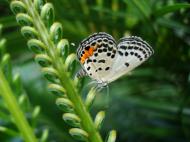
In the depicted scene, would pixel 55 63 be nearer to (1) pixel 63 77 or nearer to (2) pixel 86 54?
(1) pixel 63 77

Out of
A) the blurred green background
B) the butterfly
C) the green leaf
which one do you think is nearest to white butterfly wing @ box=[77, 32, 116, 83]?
the butterfly

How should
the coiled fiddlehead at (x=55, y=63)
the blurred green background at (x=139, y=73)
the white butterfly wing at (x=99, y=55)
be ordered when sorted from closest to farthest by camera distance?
the coiled fiddlehead at (x=55, y=63), the white butterfly wing at (x=99, y=55), the blurred green background at (x=139, y=73)

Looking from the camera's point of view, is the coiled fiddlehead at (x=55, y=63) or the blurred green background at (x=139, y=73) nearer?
the coiled fiddlehead at (x=55, y=63)

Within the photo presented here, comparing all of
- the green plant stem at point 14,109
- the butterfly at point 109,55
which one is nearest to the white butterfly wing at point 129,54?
the butterfly at point 109,55

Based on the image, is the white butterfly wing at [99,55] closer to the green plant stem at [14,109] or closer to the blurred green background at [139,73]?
the green plant stem at [14,109]

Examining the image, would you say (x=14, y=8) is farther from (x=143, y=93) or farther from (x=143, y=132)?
(x=143, y=93)

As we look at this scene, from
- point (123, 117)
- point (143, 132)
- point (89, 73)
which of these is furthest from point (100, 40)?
point (123, 117)

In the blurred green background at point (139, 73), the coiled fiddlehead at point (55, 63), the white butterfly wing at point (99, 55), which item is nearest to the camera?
the coiled fiddlehead at point (55, 63)
